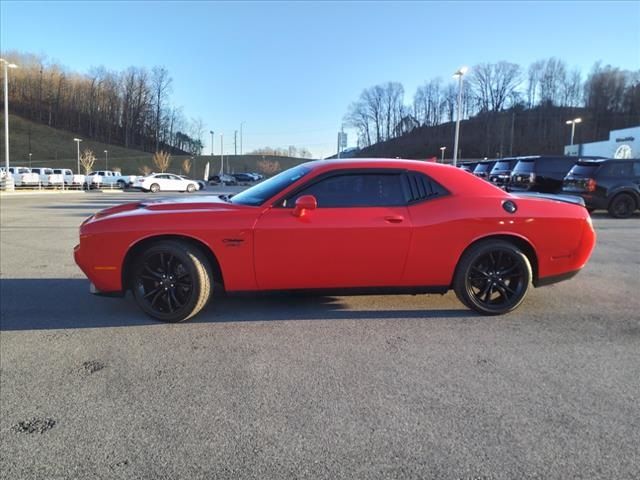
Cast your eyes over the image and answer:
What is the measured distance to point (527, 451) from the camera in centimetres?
224

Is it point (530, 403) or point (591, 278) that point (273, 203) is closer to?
point (530, 403)

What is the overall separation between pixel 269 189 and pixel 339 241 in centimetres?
90

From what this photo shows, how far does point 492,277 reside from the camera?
4.26 metres

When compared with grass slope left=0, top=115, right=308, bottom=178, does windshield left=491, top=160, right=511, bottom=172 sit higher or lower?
lower

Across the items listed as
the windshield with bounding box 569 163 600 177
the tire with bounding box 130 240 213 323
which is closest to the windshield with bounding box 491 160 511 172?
the windshield with bounding box 569 163 600 177

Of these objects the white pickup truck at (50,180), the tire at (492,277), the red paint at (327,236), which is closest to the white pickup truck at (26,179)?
the white pickup truck at (50,180)

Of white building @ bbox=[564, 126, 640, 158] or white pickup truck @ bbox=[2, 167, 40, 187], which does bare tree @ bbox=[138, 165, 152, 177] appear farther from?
white building @ bbox=[564, 126, 640, 158]

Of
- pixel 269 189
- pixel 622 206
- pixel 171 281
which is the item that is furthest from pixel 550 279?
pixel 622 206

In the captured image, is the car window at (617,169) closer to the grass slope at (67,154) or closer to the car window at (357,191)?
the car window at (357,191)

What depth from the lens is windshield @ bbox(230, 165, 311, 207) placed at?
13.7 feet

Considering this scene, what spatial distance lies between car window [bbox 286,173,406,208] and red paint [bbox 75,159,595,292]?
8 cm

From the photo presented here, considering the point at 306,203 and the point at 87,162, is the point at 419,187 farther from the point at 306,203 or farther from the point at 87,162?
the point at 87,162

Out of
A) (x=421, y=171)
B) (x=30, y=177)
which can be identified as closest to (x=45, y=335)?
(x=421, y=171)

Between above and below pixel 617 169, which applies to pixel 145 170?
above
